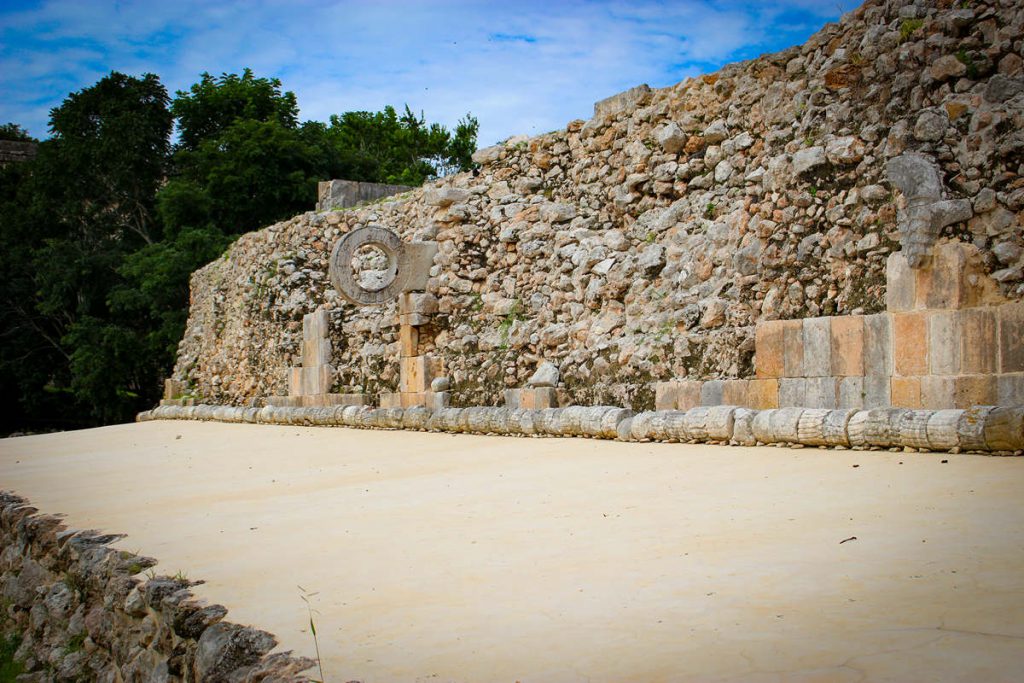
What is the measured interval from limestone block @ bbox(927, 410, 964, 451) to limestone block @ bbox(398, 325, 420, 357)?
330 inches

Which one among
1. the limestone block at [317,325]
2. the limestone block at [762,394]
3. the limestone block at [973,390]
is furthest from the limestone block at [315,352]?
the limestone block at [973,390]

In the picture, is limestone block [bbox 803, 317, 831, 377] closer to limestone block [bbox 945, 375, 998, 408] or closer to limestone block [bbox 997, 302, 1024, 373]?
limestone block [bbox 945, 375, 998, 408]

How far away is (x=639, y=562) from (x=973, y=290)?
454cm

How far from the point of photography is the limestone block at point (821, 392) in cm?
761

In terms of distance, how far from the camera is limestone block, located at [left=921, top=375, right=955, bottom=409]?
6.88 metres

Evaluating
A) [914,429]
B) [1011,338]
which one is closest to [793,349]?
[1011,338]

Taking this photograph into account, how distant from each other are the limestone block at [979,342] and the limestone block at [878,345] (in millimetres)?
564

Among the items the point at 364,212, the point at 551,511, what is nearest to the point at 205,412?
the point at 364,212

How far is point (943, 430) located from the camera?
5844mm

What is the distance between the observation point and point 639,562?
3.67m

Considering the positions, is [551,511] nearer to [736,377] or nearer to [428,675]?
[428,675]

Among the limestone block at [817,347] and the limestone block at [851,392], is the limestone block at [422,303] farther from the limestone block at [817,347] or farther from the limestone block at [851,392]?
the limestone block at [851,392]

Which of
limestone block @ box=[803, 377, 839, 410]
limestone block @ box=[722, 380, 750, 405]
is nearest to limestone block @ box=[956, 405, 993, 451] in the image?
limestone block @ box=[803, 377, 839, 410]

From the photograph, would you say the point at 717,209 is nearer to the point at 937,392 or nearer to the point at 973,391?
the point at 937,392
